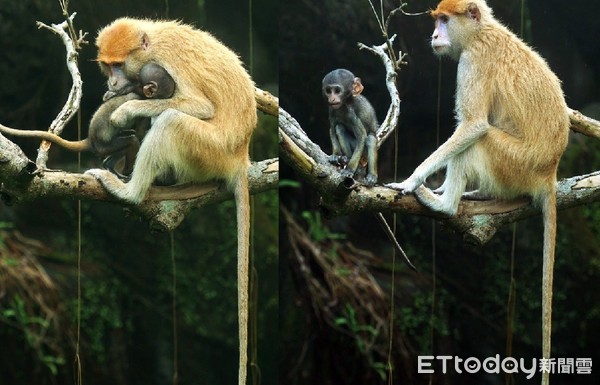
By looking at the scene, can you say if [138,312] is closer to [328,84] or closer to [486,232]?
[328,84]

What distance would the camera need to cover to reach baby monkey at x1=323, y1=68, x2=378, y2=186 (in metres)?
4.27

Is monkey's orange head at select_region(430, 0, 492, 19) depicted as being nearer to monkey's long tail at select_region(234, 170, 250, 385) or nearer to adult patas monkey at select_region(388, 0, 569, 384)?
adult patas monkey at select_region(388, 0, 569, 384)

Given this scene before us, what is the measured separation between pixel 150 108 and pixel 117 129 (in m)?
0.22

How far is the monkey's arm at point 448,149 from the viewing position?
4094 mm

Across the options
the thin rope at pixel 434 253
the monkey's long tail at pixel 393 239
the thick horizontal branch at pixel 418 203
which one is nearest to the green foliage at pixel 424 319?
the thin rope at pixel 434 253

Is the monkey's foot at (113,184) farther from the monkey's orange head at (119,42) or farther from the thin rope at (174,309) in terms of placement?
the monkey's orange head at (119,42)

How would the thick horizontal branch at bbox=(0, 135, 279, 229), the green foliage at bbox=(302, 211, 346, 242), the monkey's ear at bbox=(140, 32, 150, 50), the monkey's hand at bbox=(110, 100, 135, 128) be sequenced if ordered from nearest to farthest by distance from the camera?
the thick horizontal branch at bbox=(0, 135, 279, 229) → the monkey's hand at bbox=(110, 100, 135, 128) → the monkey's ear at bbox=(140, 32, 150, 50) → the green foliage at bbox=(302, 211, 346, 242)

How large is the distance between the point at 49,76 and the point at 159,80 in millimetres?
602

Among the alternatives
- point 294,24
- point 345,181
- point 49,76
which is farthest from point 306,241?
point 49,76

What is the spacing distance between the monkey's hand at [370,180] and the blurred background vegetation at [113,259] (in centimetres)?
61

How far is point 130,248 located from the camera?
4371mm

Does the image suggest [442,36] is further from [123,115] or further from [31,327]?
[31,327]

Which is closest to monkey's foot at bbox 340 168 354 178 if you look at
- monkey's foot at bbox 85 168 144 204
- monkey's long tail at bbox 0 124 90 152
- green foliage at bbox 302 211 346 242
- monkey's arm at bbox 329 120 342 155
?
monkey's arm at bbox 329 120 342 155

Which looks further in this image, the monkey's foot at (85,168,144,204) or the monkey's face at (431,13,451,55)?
the monkey's face at (431,13,451,55)
